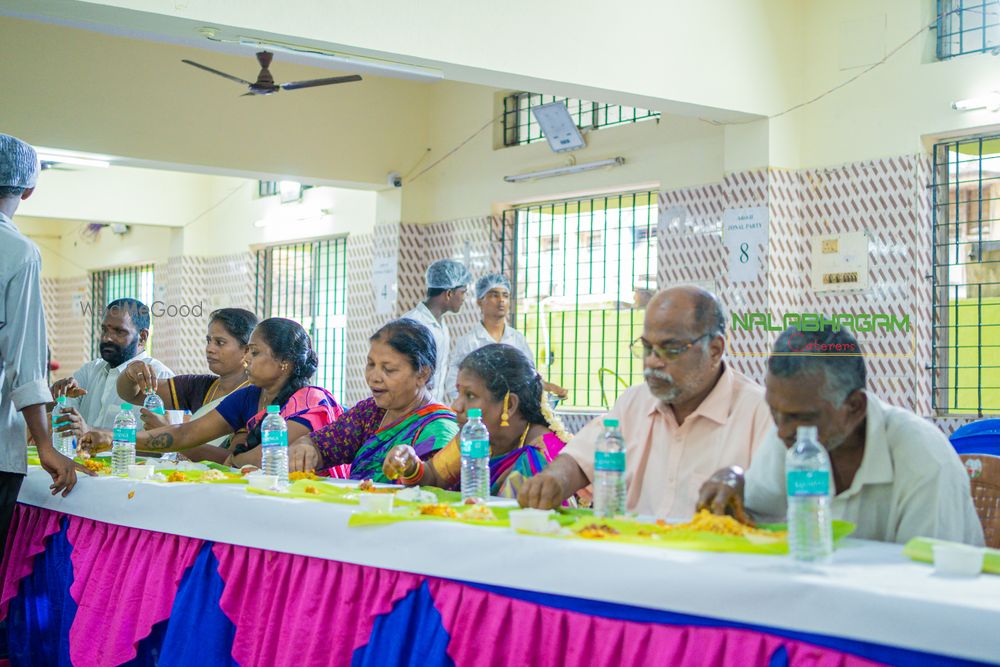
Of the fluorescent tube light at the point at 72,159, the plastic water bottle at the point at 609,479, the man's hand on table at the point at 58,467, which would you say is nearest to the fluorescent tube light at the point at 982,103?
the plastic water bottle at the point at 609,479

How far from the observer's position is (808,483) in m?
2.36

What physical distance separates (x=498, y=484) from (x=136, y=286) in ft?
47.4

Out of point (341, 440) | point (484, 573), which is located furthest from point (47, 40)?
point (484, 573)

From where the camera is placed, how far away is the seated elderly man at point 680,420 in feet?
10.7

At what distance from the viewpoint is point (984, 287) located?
23.7 ft

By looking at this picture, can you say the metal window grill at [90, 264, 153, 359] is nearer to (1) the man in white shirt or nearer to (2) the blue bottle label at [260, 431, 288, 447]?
(1) the man in white shirt

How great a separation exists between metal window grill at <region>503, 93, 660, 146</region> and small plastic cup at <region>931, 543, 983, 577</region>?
7214mm

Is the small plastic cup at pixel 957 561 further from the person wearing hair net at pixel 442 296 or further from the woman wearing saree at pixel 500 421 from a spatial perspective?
the person wearing hair net at pixel 442 296

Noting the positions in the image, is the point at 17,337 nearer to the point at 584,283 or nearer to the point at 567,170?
the point at 567,170

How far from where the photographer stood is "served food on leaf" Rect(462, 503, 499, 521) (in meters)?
2.89

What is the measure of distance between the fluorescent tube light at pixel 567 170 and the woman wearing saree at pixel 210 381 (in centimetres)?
433

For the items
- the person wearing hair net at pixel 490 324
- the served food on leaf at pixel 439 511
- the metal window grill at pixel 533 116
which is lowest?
the served food on leaf at pixel 439 511

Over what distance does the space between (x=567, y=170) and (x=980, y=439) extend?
5347 millimetres

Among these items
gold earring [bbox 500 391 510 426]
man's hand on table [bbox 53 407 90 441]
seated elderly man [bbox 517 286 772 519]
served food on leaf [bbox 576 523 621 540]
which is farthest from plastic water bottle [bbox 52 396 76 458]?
served food on leaf [bbox 576 523 621 540]
